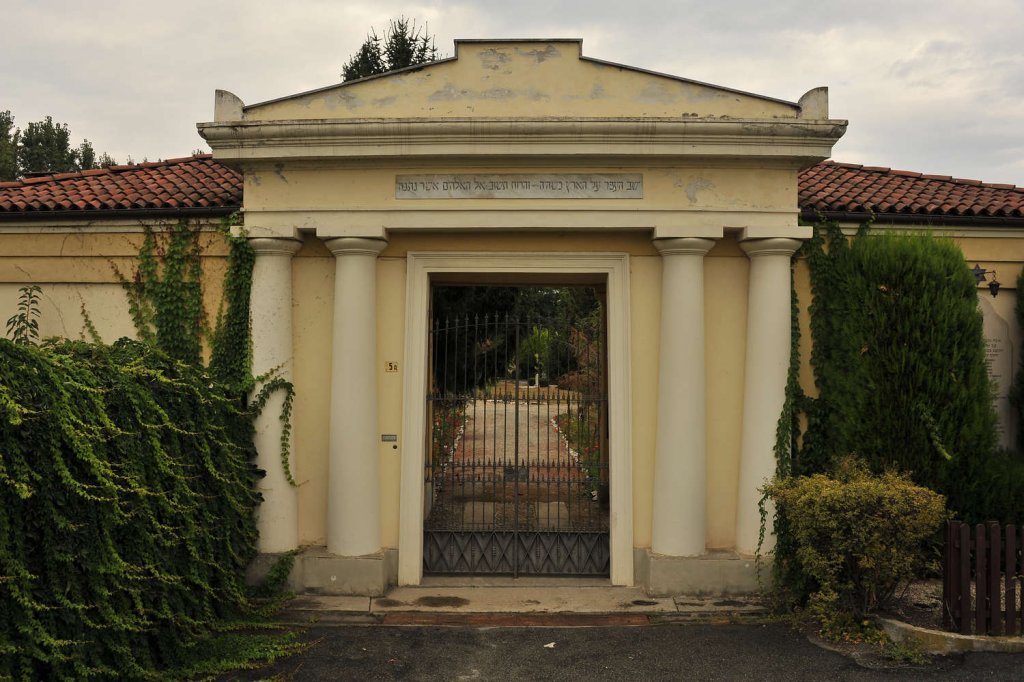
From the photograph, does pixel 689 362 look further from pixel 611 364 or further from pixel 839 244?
pixel 839 244

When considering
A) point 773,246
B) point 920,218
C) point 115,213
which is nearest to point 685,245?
point 773,246

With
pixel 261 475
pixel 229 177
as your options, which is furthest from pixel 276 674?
pixel 229 177

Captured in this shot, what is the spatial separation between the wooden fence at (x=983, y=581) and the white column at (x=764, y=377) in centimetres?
172

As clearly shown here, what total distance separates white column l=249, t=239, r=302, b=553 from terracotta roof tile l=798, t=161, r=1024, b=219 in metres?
5.71

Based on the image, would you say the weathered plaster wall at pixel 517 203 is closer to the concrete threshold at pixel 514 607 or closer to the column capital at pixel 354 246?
the column capital at pixel 354 246

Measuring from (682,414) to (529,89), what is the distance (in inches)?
148

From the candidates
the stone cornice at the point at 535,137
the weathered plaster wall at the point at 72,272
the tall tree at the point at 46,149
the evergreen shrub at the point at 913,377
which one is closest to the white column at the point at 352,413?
the stone cornice at the point at 535,137

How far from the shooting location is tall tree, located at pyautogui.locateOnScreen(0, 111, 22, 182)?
3127 cm

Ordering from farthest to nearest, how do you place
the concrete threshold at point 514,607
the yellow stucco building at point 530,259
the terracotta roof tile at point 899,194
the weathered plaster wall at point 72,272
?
the weathered plaster wall at point 72,272 < the terracotta roof tile at point 899,194 < the yellow stucco building at point 530,259 < the concrete threshold at point 514,607

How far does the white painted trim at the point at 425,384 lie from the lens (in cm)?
762

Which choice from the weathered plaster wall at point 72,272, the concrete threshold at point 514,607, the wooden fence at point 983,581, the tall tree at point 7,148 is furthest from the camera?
the tall tree at point 7,148

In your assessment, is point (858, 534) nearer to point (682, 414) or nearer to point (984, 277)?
point (682, 414)

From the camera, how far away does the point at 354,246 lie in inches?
292

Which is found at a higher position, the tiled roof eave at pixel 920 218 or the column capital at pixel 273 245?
the tiled roof eave at pixel 920 218
